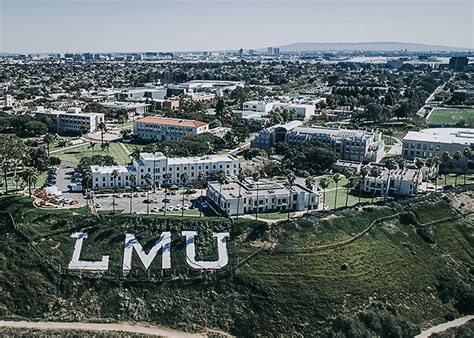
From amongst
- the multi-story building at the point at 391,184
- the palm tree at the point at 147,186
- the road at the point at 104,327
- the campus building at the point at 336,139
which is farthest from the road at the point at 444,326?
the campus building at the point at 336,139

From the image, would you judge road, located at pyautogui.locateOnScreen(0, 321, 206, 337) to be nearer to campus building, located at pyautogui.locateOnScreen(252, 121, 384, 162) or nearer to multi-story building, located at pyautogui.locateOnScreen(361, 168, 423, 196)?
multi-story building, located at pyautogui.locateOnScreen(361, 168, 423, 196)

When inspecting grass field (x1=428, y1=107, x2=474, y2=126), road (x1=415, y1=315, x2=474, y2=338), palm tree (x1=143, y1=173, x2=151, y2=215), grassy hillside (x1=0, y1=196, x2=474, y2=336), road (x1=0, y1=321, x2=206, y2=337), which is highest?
grass field (x1=428, y1=107, x2=474, y2=126)

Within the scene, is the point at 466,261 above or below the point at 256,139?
below

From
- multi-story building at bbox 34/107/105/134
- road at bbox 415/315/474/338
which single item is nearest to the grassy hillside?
road at bbox 415/315/474/338

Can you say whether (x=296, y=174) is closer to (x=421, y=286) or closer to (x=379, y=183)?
(x=379, y=183)

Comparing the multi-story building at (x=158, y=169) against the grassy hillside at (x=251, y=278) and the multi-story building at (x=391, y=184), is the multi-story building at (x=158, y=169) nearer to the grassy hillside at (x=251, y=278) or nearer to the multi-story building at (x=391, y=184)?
the grassy hillside at (x=251, y=278)

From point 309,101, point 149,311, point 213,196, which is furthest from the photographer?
point 309,101

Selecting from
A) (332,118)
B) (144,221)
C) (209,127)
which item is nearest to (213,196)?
(144,221)
